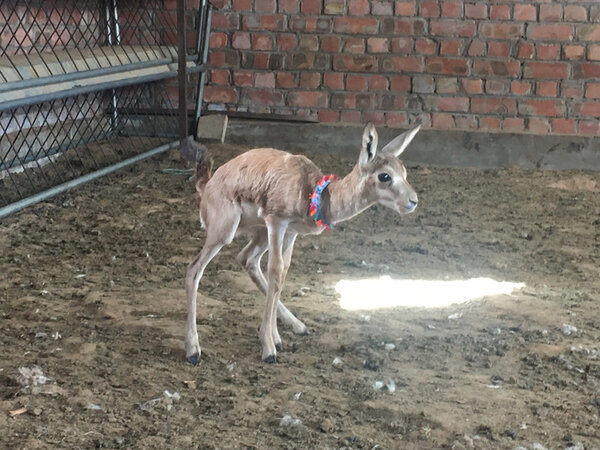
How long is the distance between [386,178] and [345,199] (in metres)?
0.18

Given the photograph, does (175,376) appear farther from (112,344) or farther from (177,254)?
(177,254)

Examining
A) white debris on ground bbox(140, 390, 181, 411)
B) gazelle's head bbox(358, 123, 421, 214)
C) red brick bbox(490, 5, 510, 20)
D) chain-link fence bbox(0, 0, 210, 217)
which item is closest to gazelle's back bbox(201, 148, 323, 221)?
gazelle's head bbox(358, 123, 421, 214)

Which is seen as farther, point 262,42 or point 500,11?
point 262,42

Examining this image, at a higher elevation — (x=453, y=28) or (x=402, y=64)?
(x=453, y=28)

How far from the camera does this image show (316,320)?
11.6ft

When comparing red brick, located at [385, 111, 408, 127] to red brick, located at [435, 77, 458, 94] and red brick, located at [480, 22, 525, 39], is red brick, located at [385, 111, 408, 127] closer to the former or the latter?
red brick, located at [435, 77, 458, 94]

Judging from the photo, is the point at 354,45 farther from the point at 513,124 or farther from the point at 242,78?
the point at 513,124

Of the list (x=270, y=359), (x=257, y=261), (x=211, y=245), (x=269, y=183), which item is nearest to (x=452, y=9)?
(x=257, y=261)

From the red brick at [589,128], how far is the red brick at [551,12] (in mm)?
822

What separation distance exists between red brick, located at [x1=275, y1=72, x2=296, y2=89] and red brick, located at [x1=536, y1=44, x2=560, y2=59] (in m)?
1.91

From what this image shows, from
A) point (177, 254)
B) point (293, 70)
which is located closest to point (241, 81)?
point (293, 70)

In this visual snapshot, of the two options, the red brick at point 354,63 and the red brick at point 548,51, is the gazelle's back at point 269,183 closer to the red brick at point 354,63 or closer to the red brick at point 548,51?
the red brick at point 354,63

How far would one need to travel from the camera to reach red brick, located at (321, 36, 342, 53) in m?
6.50

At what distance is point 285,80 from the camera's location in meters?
6.66
